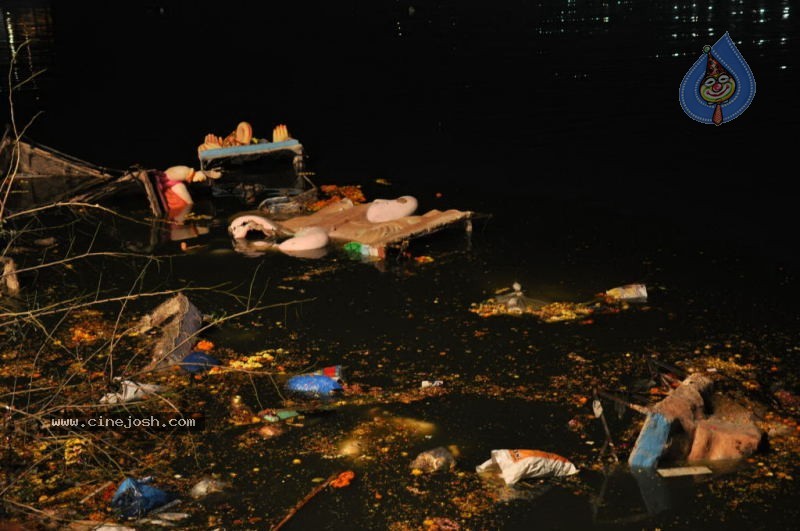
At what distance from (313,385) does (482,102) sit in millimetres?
12744

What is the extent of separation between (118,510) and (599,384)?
11.2 feet

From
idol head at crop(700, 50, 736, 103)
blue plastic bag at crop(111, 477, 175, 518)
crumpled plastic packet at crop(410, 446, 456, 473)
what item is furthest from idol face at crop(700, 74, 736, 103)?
blue plastic bag at crop(111, 477, 175, 518)

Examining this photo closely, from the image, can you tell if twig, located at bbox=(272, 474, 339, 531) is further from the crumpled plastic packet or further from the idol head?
the idol head

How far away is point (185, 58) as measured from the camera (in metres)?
28.0

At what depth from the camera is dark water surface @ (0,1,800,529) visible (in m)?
5.90

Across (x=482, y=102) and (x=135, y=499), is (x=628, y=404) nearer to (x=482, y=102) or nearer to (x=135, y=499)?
(x=135, y=499)


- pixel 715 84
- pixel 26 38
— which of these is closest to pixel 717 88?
pixel 715 84

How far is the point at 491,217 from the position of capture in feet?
36.0

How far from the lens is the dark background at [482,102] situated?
1248 cm

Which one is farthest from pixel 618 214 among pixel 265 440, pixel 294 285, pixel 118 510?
pixel 118 510

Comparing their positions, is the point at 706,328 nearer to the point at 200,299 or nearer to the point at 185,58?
the point at 200,299

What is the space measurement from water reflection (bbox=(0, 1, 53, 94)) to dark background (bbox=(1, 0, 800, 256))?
264mm

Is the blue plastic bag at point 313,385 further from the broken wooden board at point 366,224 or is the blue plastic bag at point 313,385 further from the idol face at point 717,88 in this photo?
the idol face at point 717,88

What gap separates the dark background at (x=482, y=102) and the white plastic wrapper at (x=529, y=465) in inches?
202
